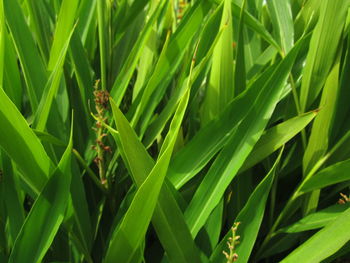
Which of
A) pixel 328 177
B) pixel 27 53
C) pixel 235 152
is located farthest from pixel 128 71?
pixel 328 177

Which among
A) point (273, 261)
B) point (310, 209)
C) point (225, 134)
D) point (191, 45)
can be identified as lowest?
point (273, 261)

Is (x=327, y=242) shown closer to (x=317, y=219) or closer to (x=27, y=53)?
(x=317, y=219)

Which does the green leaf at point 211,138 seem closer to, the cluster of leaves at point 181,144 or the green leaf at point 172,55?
the cluster of leaves at point 181,144

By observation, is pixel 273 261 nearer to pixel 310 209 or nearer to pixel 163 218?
pixel 310 209

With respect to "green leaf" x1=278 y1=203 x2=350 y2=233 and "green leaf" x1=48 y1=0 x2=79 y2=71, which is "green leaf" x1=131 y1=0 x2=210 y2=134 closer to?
"green leaf" x1=48 y1=0 x2=79 y2=71

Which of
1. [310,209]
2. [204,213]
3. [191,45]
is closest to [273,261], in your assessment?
[310,209]
